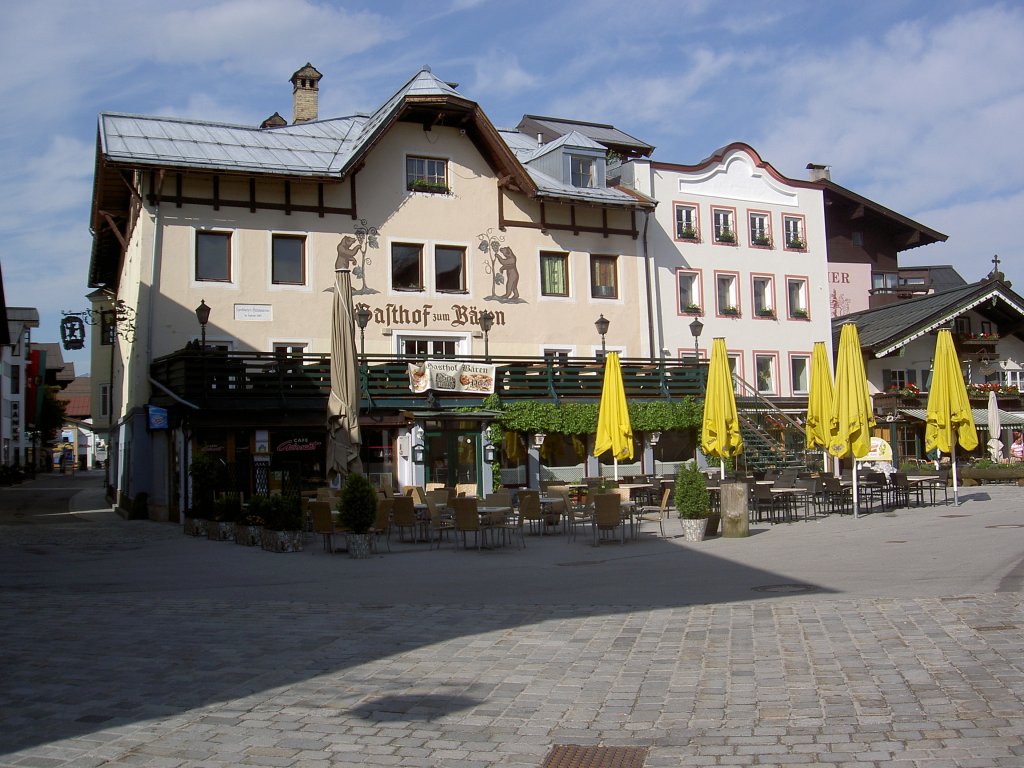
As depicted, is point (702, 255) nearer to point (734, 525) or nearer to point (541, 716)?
point (734, 525)

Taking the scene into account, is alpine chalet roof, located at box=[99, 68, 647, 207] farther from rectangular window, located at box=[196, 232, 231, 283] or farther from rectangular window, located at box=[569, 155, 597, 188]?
rectangular window, located at box=[196, 232, 231, 283]

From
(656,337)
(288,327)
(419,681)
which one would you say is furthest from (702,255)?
(419,681)

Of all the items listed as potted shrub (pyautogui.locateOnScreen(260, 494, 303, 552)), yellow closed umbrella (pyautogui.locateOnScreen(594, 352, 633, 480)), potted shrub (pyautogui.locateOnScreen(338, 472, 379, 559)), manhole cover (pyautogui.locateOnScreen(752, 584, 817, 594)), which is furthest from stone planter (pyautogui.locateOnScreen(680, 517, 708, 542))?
potted shrub (pyautogui.locateOnScreen(260, 494, 303, 552))

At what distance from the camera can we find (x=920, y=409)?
126ft

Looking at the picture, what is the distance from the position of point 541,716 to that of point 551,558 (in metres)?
9.24

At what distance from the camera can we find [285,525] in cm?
1725

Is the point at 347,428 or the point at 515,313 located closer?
the point at 347,428

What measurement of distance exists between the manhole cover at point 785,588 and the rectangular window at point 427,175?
68.7ft

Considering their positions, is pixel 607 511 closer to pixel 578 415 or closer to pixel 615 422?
pixel 615 422

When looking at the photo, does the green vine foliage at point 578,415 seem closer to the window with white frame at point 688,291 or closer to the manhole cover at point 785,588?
the window with white frame at point 688,291

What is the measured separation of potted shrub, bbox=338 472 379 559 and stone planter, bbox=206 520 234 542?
3.96 meters

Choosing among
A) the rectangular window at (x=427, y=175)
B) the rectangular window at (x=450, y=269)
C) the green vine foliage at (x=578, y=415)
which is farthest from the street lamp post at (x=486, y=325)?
the rectangular window at (x=427, y=175)

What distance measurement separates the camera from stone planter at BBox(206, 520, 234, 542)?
774 inches

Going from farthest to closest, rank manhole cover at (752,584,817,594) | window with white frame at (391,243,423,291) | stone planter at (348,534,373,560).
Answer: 1. window with white frame at (391,243,423,291)
2. stone planter at (348,534,373,560)
3. manhole cover at (752,584,817,594)
